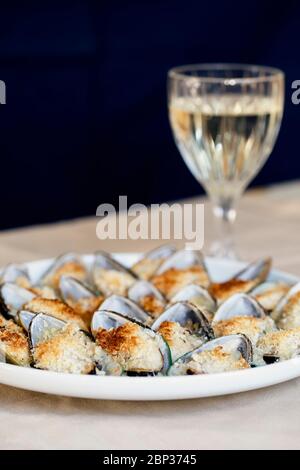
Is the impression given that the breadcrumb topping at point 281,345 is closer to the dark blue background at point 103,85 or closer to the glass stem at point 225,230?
the glass stem at point 225,230

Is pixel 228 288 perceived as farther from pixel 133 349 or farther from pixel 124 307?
pixel 133 349

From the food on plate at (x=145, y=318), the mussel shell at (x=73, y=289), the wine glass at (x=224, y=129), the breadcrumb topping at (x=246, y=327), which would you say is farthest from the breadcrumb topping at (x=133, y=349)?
the wine glass at (x=224, y=129)

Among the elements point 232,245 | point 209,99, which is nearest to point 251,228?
point 232,245

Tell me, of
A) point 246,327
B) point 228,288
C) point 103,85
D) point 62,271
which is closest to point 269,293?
point 228,288

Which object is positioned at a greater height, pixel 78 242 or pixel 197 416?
pixel 197 416

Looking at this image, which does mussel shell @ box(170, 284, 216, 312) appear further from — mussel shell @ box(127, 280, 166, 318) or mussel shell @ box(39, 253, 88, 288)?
mussel shell @ box(39, 253, 88, 288)

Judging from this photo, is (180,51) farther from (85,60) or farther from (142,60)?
(85,60)
